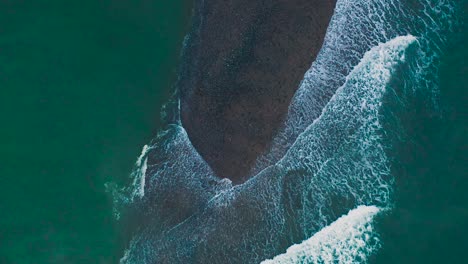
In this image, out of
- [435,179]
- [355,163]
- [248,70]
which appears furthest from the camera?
[355,163]

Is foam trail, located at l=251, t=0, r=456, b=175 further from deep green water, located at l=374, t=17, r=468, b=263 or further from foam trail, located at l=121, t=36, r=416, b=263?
deep green water, located at l=374, t=17, r=468, b=263

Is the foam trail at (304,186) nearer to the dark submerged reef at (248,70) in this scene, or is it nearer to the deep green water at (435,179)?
the deep green water at (435,179)

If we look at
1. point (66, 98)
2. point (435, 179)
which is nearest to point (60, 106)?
point (66, 98)

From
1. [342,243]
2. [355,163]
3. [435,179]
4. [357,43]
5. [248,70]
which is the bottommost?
[342,243]

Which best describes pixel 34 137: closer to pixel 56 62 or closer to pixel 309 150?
pixel 56 62

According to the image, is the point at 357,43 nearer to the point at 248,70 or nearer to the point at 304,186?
the point at 248,70

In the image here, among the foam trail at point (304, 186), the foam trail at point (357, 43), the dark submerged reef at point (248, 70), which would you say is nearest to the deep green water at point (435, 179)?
the foam trail at point (357, 43)

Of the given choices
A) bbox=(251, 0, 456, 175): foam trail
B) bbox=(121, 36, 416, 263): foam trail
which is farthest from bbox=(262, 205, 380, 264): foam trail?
bbox=(251, 0, 456, 175): foam trail
